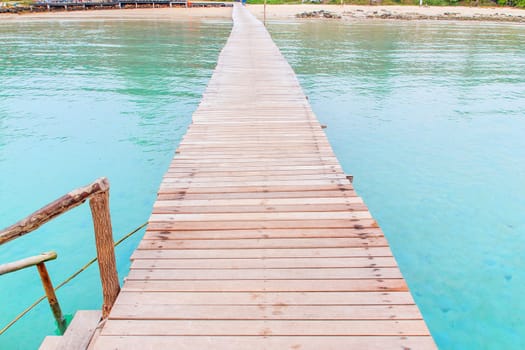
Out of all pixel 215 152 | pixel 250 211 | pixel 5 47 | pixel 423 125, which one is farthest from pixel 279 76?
pixel 5 47

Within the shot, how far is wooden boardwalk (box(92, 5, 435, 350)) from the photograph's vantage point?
2.50m

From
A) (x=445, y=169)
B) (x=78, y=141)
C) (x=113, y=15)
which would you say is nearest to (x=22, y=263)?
(x=78, y=141)

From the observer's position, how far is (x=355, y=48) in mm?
24156

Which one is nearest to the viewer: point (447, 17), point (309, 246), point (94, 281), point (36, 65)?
point (309, 246)

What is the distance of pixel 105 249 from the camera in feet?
9.37

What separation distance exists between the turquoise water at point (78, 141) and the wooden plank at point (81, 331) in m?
1.82

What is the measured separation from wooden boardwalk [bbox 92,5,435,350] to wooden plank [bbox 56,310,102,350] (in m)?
0.32

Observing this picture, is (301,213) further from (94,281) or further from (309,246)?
(94,281)

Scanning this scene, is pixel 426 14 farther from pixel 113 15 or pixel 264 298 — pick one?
pixel 264 298

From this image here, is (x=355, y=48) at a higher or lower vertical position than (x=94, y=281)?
higher

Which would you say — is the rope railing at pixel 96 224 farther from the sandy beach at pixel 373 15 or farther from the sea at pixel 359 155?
the sandy beach at pixel 373 15

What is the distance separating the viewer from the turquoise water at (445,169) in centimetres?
476

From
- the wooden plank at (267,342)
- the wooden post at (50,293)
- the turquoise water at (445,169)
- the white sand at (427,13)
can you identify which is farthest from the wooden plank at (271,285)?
the white sand at (427,13)

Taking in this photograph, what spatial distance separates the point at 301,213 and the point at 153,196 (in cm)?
436
